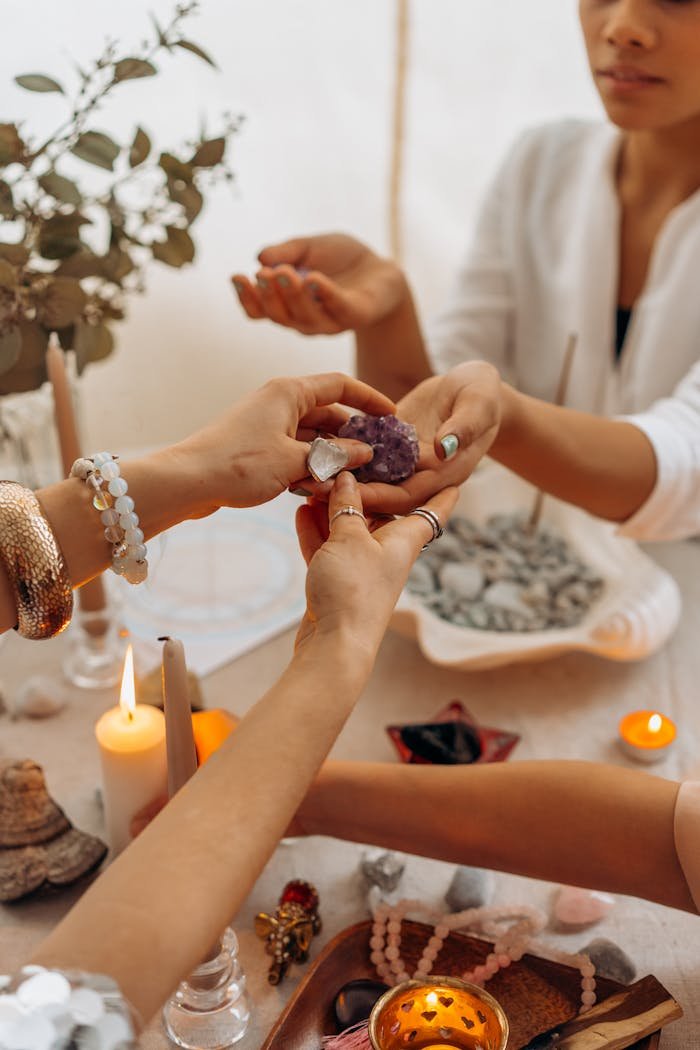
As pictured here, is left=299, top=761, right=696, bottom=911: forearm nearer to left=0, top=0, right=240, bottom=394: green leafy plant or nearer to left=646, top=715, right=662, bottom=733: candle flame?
left=646, top=715, right=662, bottom=733: candle flame

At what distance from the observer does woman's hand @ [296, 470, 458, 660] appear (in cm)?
54

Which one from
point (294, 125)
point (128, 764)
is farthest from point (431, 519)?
point (294, 125)

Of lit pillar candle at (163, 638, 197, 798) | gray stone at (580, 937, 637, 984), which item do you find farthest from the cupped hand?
gray stone at (580, 937, 637, 984)

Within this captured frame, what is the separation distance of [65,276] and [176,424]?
0.23 metres

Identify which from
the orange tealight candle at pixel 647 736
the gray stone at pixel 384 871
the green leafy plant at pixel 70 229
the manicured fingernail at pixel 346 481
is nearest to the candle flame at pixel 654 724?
the orange tealight candle at pixel 647 736

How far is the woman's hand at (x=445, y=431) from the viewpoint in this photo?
2.33 feet

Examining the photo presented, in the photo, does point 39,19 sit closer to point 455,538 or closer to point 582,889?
point 455,538

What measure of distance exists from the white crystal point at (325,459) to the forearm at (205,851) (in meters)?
0.19

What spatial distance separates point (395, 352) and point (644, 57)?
0.40m

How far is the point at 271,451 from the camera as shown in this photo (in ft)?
2.22

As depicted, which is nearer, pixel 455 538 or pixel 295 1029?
pixel 295 1029

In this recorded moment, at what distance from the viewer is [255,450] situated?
68 centimetres

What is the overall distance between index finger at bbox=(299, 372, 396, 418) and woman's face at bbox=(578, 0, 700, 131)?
529 mm

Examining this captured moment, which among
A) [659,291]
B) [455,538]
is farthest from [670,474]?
[659,291]
